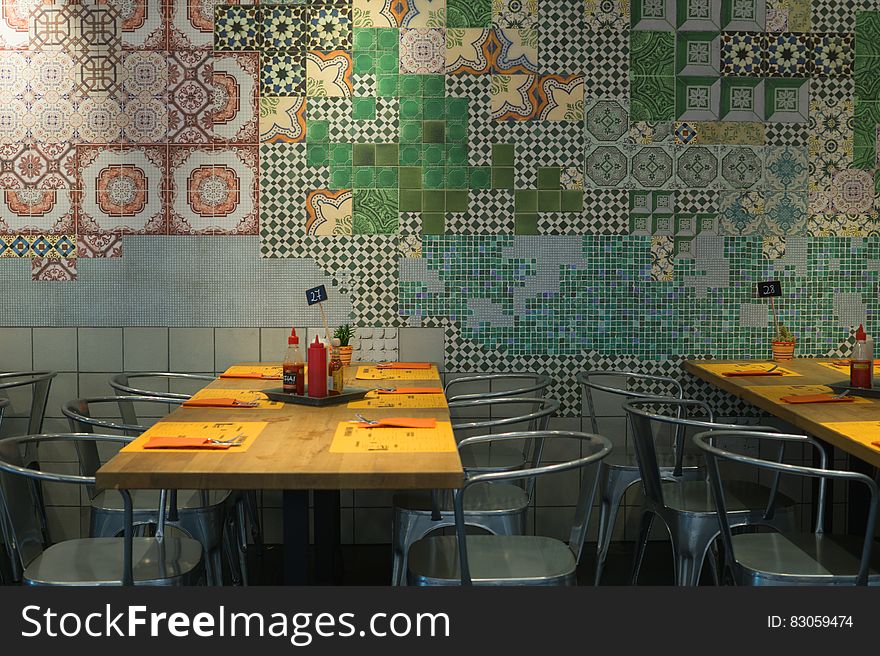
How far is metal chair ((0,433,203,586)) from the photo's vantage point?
99.2 inches

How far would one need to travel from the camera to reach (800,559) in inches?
106

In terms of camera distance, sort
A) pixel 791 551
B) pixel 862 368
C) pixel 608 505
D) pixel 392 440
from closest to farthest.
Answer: pixel 392 440 → pixel 791 551 → pixel 862 368 → pixel 608 505

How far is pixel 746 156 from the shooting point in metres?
4.53

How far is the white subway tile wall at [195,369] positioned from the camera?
450 centimetres

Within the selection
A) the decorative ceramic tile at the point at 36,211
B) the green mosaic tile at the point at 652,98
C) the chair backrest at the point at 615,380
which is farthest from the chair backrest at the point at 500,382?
the decorative ceramic tile at the point at 36,211

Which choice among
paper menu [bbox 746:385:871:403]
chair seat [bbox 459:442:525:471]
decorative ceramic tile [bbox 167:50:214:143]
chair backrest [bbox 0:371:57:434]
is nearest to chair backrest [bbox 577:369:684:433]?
chair seat [bbox 459:442:525:471]

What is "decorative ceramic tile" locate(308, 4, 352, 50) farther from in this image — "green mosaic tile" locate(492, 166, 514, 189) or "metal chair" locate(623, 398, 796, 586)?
"metal chair" locate(623, 398, 796, 586)

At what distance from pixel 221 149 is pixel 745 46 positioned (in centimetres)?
254

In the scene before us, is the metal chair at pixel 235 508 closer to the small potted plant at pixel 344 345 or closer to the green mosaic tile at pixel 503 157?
the small potted plant at pixel 344 345

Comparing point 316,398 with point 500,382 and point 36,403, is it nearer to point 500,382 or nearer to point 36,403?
point 500,382

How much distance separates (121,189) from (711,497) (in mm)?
2964

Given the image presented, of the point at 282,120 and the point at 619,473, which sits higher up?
the point at 282,120

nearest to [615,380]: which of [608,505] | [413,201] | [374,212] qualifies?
[608,505]

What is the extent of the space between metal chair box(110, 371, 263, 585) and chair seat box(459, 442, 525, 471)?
916mm
